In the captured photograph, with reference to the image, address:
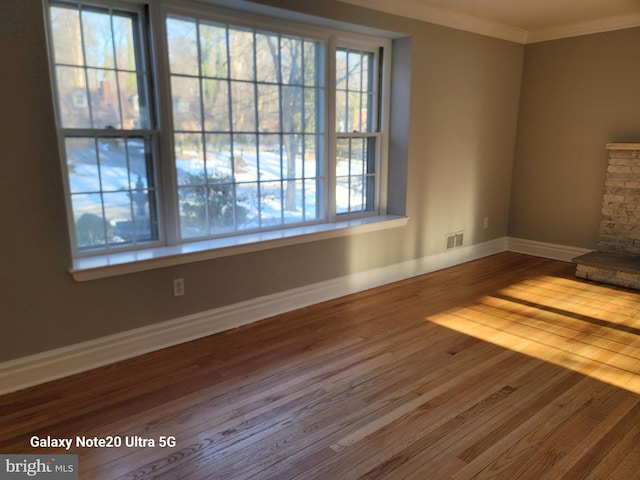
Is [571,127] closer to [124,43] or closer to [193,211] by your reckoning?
[193,211]

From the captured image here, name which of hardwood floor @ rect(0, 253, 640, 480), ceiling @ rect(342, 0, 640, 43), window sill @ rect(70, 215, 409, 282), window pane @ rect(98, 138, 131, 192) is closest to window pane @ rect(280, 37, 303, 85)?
ceiling @ rect(342, 0, 640, 43)

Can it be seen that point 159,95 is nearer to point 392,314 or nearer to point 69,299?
point 69,299

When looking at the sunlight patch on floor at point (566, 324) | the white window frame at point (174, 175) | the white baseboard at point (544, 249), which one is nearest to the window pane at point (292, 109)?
the white window frame at point (174, 175)

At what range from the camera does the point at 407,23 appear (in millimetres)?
3955

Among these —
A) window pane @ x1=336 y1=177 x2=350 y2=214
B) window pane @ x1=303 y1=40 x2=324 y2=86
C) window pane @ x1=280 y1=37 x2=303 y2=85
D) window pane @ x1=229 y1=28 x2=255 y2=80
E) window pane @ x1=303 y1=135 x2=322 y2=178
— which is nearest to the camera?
window pane @ x1=229 y1=28 x2=255 y2=80

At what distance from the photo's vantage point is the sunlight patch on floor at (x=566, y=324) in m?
2.84

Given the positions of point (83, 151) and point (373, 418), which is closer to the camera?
point (373, 418)

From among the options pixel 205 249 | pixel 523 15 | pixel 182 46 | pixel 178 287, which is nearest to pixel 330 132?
pixel 182 46

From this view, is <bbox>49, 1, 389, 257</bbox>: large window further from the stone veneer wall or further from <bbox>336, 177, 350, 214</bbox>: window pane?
the stone veneer wall

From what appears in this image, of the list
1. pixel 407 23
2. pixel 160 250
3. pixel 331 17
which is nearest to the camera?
pixel 160 250

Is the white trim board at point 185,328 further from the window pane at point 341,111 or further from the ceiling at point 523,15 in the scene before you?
the ceiling at point 523,15

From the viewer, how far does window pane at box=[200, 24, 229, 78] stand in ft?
10.3

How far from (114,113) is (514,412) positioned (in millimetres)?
2853

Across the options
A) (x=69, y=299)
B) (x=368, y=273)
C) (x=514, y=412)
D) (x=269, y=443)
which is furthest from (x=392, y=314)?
(x=69, y=299)
